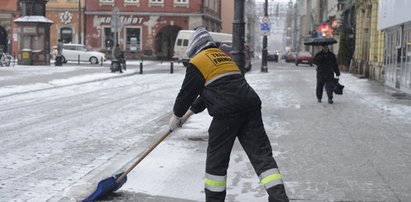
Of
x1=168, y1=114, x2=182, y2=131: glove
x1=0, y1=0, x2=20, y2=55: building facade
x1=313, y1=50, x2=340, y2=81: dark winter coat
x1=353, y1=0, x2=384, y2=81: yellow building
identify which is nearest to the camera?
x1=168, y1=114, x2=182, y2=131: glove

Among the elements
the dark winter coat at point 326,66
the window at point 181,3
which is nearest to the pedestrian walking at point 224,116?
the dark winter coat at point 326,66

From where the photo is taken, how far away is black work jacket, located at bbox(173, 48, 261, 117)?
15.9ft

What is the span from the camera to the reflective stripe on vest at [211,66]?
4887mm

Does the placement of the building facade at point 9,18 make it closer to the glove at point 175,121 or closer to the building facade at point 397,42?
the building facade at point 397,42

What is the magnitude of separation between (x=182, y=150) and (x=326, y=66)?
743cm

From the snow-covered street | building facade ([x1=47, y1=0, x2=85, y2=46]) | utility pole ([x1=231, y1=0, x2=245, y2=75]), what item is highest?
building facade ([x1=47, y1=0, x2=85, y2=46])

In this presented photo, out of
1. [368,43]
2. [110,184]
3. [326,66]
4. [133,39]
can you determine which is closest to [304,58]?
[133,39]

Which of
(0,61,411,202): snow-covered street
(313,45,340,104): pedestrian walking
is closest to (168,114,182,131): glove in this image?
(0,61,411,202): snow-covered street

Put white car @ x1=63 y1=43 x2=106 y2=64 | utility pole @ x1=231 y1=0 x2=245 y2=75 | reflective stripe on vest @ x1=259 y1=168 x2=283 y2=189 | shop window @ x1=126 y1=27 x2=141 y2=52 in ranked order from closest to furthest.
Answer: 1. reflective stripe on vest @ x1=259 y1=168 x2=283 y2=189
2. utility pole @ x1=231 y1=0 x2=245 y2=75
3. white car @ x1=63 y1=43 x2=106 y2=64
4. shop window @ x1=126 y1=27 x2=141 y2=52

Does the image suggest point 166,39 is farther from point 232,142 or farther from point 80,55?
point 232,142

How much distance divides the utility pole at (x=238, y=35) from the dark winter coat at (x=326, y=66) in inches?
226

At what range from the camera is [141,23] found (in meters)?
56.2

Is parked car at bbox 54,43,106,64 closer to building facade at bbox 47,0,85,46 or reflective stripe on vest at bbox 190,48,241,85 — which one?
building facade at bbox 47,0,85,46

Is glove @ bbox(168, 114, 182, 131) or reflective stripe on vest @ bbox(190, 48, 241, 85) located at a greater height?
reflective stripe on vest @ bbox(190, 48, 241, 85)
